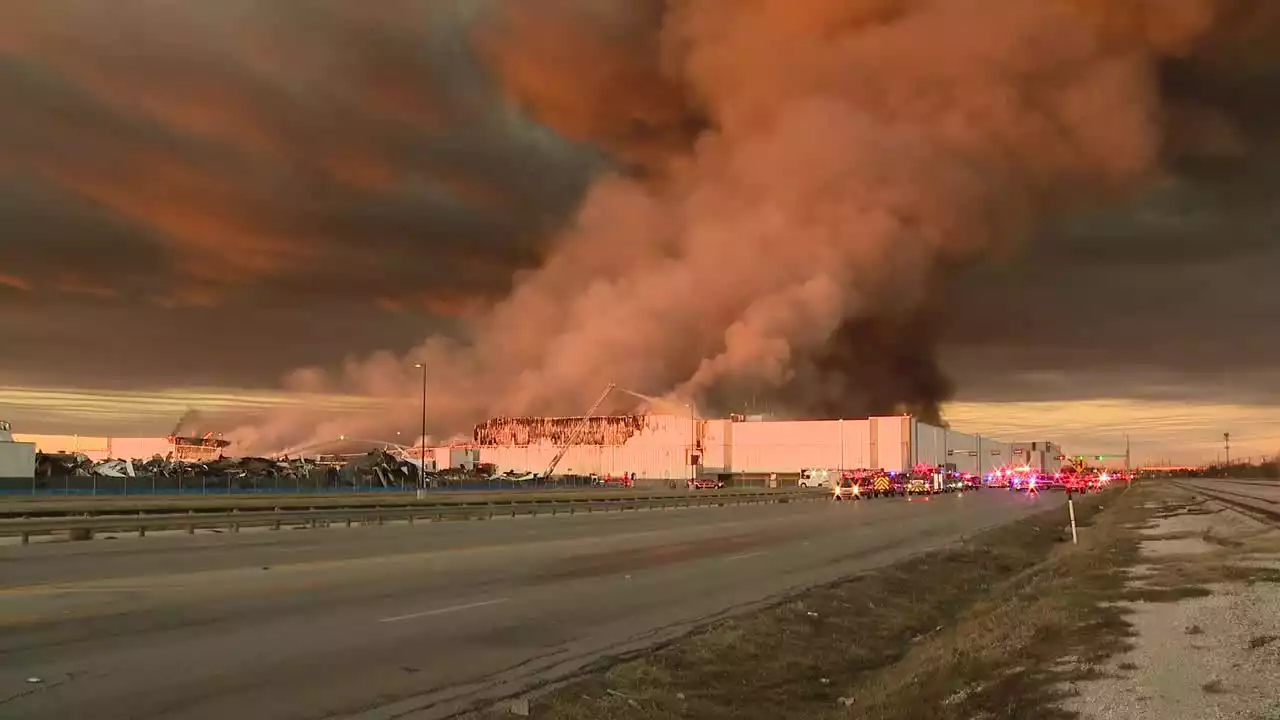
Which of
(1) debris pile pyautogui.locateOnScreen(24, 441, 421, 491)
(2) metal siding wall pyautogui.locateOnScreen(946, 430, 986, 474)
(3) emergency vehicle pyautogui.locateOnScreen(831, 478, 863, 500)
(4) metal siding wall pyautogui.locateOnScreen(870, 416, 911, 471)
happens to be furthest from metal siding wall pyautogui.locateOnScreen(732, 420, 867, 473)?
(1) debris pile pyautogui.locateOnScreen(24, 441, 421, 491)

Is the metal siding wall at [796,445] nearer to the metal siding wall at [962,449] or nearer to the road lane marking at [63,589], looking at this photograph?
the metal siding wall at [962,449]

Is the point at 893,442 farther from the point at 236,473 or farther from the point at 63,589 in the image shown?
the point at 63,589

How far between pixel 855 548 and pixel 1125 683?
16.8 meters

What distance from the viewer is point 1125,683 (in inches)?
315

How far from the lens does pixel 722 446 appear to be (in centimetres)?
10725

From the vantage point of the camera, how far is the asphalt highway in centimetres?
802

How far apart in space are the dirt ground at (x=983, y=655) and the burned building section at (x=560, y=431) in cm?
9320

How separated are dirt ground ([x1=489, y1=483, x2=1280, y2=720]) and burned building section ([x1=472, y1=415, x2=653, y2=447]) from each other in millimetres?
93202

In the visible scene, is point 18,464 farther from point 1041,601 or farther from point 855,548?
point 1041,601

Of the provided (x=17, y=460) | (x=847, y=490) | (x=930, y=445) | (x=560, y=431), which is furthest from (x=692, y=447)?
(x=17, y=460)

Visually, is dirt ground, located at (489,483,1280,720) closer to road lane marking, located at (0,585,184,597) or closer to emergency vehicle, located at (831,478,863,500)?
road lane marking, located at (0,585,184,597)

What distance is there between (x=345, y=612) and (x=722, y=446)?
95825mm

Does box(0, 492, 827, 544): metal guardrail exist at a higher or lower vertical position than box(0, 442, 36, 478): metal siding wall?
lower

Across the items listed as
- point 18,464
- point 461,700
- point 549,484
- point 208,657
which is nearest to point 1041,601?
point 461,700
